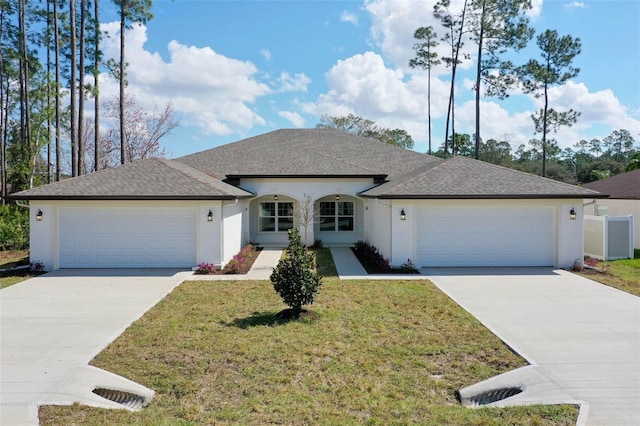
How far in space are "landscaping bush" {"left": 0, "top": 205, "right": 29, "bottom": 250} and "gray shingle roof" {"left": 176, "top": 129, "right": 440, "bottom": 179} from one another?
7602 millimetres

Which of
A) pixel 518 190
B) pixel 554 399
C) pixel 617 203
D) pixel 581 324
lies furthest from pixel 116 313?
pixel 617 203

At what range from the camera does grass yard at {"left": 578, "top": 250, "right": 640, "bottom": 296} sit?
1081 centimetres

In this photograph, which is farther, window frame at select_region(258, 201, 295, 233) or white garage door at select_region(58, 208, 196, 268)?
window frame at select_region(258, 201, 295, 233)

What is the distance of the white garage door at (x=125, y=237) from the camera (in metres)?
13.1

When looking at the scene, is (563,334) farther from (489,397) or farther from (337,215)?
(337,215)

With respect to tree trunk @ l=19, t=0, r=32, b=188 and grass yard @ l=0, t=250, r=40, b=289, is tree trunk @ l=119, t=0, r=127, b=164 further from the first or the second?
grass yard @ l=0, t=250, r=40, b=289

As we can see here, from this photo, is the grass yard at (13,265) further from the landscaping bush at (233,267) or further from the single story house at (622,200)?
the single story house at (622,200)

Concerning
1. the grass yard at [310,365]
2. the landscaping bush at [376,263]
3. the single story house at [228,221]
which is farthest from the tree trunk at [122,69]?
the grass yard at [310,365]

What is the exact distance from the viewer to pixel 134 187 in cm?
1326

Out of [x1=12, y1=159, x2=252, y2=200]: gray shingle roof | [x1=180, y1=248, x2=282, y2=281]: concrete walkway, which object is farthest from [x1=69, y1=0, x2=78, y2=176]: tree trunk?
[x1=180, y1=248, x2=282, y2=281]: concrete walkway

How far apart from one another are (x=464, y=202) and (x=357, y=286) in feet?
16.6

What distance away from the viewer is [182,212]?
1313 centimetres

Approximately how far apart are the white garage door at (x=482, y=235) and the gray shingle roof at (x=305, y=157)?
5481 mm

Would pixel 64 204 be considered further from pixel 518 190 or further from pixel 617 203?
pixel 617 203
